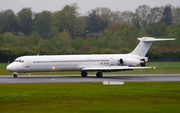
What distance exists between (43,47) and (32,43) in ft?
19.3

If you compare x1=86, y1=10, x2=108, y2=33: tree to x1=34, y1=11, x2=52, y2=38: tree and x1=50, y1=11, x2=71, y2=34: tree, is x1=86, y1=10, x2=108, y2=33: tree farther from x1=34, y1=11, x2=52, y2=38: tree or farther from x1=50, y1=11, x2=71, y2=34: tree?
x1=50, y1=11, x2=71, y2=34: tree

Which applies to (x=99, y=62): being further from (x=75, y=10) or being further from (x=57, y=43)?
(x=75, y=10)

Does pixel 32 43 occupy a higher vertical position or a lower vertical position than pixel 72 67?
higher

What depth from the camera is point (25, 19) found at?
111m

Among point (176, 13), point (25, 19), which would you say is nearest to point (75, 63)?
point (25, 19)

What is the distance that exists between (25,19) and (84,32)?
848 inches

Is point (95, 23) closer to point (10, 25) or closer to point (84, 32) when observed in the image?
point (84, 32)

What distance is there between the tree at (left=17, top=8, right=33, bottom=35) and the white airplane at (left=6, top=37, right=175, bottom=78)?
7128cm

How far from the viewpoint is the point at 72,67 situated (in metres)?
40.0

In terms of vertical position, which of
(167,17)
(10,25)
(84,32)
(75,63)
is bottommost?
(75,63)

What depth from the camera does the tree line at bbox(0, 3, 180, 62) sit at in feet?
218

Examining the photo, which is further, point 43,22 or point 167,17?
point 167,17

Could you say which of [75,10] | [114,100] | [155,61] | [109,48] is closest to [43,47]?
[109,48]

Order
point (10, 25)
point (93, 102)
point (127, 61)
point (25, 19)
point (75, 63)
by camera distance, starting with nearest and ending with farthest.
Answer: point (93, 102)
point (75, 63)
point (127, 61)
point (10, 25)
point (25, 19)
